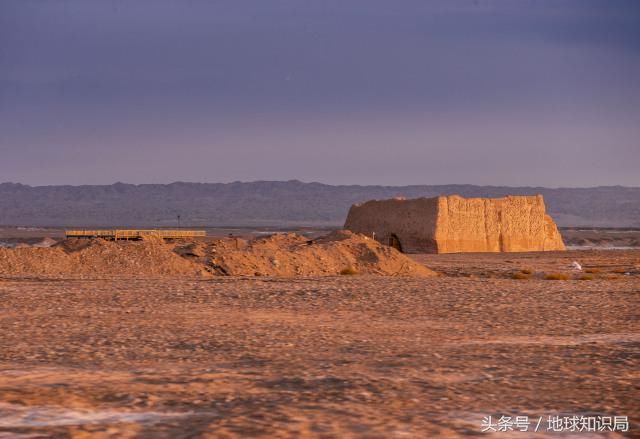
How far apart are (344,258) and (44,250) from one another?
10.3 metres

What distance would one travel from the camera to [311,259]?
99.7 feet

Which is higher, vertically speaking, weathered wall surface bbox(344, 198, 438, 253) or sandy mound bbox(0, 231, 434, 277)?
weathered wall surface bbox(344, 198, 438, 253)

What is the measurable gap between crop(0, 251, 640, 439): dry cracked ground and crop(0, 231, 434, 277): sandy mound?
8.17 metres

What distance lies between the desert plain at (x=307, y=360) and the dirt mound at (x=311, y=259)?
30.7 ft

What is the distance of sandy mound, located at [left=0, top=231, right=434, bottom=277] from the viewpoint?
2727 cm

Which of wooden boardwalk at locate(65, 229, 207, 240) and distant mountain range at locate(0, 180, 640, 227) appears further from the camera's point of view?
distant mountain range at locate(0, 180, 640, 227)

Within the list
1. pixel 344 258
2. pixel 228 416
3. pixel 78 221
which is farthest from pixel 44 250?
pixel 78 221

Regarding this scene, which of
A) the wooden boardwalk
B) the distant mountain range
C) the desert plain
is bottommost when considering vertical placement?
the desert plain

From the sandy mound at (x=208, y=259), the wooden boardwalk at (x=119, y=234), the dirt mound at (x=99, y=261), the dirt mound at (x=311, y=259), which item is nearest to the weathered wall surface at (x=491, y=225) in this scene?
the dirt mound at (x=311, y=259)

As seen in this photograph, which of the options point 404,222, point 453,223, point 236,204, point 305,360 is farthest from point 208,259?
point 236,204

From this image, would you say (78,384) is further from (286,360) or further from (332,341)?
(332,341)

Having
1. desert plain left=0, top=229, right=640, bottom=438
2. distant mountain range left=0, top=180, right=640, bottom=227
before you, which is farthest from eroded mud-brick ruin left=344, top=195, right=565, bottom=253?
distant mountain range left=0, top=180, right=640, bottom=227

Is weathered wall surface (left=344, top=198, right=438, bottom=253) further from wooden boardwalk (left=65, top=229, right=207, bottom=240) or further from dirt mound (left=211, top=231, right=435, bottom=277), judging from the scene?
dirt mound (left=211, top=231, right=435, bottom=277)

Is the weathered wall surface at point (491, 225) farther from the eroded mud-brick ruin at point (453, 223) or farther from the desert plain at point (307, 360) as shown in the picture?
the desert plain at point (307, 360)
